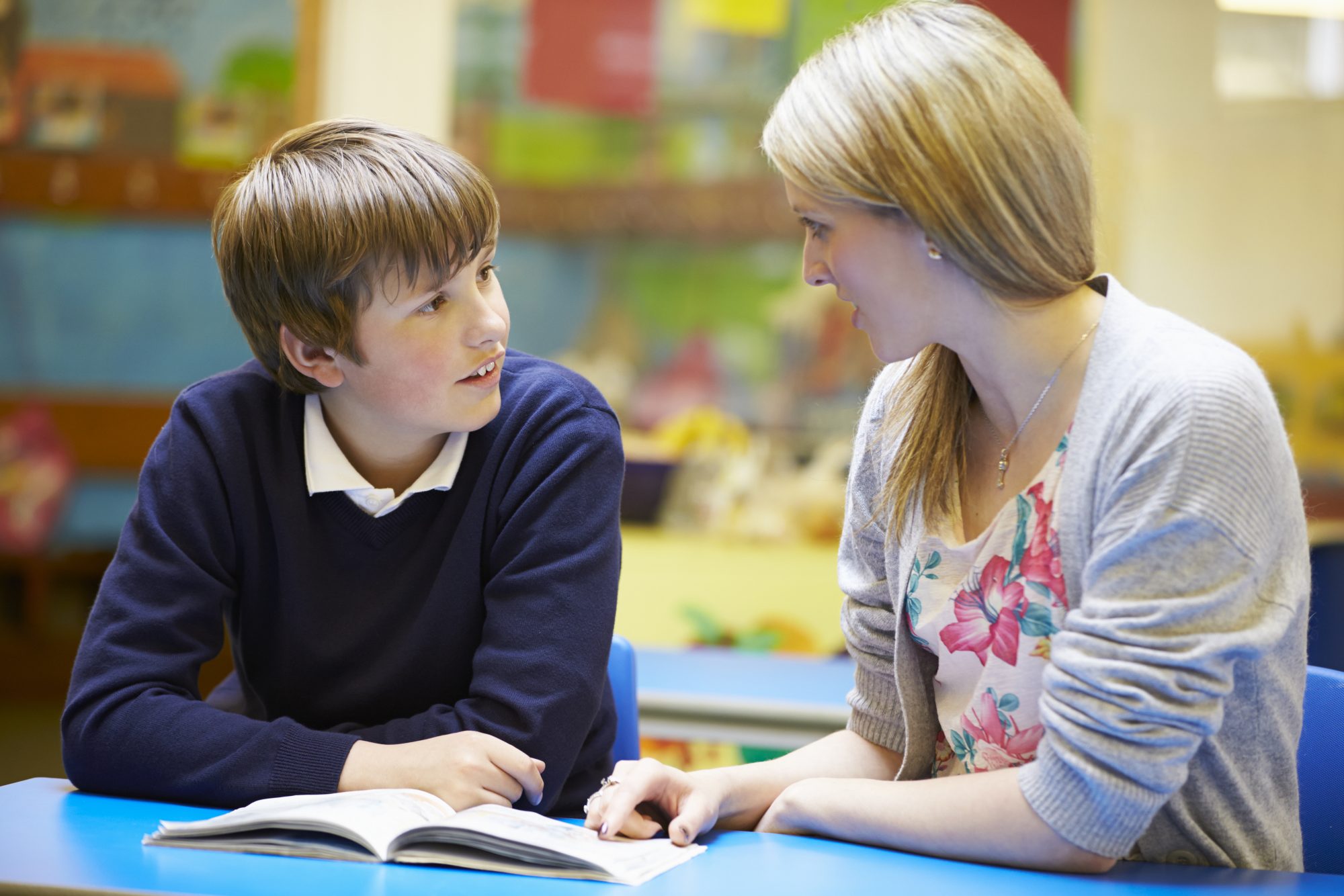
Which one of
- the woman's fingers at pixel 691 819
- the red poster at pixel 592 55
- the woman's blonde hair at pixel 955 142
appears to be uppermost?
the red poster at pixel 592 55

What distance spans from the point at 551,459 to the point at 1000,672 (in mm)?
481

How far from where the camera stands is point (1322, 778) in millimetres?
1144

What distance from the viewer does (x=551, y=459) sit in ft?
4.14

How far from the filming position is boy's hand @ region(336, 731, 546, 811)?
1.08 meters

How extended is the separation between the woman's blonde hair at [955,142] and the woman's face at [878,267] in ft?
0.05

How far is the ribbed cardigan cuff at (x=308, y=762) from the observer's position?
1.09m

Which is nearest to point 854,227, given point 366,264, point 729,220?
point 366,264

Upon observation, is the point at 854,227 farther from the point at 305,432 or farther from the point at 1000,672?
the point at 305,432

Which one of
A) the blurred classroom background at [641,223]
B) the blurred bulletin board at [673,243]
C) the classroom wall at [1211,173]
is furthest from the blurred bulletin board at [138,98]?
the classroom wall at [1211,173]

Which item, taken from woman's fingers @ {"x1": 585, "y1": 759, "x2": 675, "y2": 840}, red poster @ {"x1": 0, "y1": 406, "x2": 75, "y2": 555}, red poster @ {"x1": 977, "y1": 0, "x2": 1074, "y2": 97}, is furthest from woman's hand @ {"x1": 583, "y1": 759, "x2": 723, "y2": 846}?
red poster @ {"x1": 0, "y1": 406, "x2": 75, "y2": 555}

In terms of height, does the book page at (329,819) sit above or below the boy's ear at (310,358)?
below

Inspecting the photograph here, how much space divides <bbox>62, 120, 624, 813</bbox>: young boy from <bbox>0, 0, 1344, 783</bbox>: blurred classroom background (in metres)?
1.95

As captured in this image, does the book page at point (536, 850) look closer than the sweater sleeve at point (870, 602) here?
Yes

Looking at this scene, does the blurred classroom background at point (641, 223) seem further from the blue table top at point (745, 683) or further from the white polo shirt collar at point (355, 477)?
the white polo shirt collar at point (355, 477)
